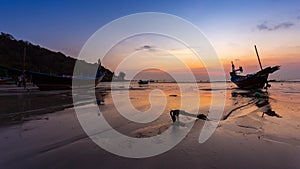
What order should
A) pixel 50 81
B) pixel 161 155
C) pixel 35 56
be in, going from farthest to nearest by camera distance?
pixel 35 56
pixel 50 81
pixel 161 155

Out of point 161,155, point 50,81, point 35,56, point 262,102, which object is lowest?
point 161,155

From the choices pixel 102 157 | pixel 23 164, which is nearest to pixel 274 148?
pixel 102 157

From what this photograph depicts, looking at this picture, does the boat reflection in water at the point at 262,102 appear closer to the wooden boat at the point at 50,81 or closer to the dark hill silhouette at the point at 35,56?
the wooden boat at the point at 50,81

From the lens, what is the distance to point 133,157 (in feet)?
13.6

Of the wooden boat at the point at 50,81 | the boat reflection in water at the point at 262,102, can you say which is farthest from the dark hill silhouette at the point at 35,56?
the boat reflection in water at the point at 262,102

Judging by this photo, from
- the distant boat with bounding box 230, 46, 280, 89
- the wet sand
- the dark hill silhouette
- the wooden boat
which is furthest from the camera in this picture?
the dark hill silhouette

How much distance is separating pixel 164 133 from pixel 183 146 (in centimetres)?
134

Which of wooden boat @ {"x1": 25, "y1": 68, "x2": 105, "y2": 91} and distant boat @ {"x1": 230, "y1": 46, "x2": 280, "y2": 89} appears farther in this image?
distant boat @ {"x1": 230, "y1": 46, "x2": 280, "y2": 89}

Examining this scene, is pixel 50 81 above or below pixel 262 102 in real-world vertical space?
above

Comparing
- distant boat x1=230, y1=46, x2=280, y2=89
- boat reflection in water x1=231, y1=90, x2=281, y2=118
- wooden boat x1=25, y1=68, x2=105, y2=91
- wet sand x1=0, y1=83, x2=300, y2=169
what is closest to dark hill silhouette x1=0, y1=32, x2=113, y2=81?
wooden boat x1=25, y1=68, x2=105, y2=91

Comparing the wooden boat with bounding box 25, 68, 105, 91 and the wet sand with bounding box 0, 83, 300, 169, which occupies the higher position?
the wooden boat with bounding box 25, 68, 105, 91

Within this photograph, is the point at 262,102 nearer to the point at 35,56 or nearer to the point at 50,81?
the point at 50,81

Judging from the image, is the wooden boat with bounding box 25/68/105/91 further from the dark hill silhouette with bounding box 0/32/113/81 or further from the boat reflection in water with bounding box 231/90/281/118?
the dark hill silhouette with bounding box 0/32/113/81

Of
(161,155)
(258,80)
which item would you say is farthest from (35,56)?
(161,155)
